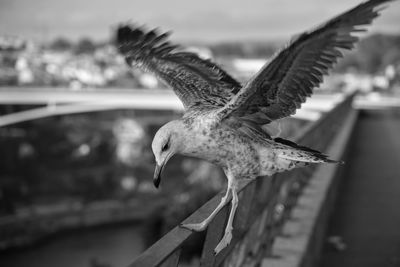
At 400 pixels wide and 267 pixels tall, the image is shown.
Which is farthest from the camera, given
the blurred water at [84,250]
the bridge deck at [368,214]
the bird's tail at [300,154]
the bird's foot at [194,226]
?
the blurred water at [84,250]

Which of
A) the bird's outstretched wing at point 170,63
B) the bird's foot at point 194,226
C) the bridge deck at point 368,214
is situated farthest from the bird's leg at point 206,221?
the bridge deck at point 368,214

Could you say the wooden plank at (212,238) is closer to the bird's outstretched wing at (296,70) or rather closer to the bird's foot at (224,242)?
the bird's foot at (224,242)

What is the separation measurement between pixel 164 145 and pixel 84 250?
25.7m

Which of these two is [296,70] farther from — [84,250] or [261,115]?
[84,250]

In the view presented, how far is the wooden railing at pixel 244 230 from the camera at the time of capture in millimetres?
1496

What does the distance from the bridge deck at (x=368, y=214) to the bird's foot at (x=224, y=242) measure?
2035 mm

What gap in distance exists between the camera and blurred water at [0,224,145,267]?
81.2 feet

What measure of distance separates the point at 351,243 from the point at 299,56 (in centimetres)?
228

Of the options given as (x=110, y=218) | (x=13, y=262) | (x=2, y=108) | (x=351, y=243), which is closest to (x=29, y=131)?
(x=2, y=108)

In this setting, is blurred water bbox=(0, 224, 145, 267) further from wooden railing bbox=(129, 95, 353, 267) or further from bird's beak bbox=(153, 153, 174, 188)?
bird's beak bbox=(153, 153, 174, 188)

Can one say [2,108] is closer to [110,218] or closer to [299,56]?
[110,218]

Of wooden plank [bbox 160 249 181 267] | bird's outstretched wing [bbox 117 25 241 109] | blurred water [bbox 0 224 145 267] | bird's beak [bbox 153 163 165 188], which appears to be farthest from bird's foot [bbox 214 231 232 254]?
blurred water [bbox 0 224 145 267]

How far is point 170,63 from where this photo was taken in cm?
344

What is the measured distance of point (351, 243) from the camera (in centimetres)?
432
